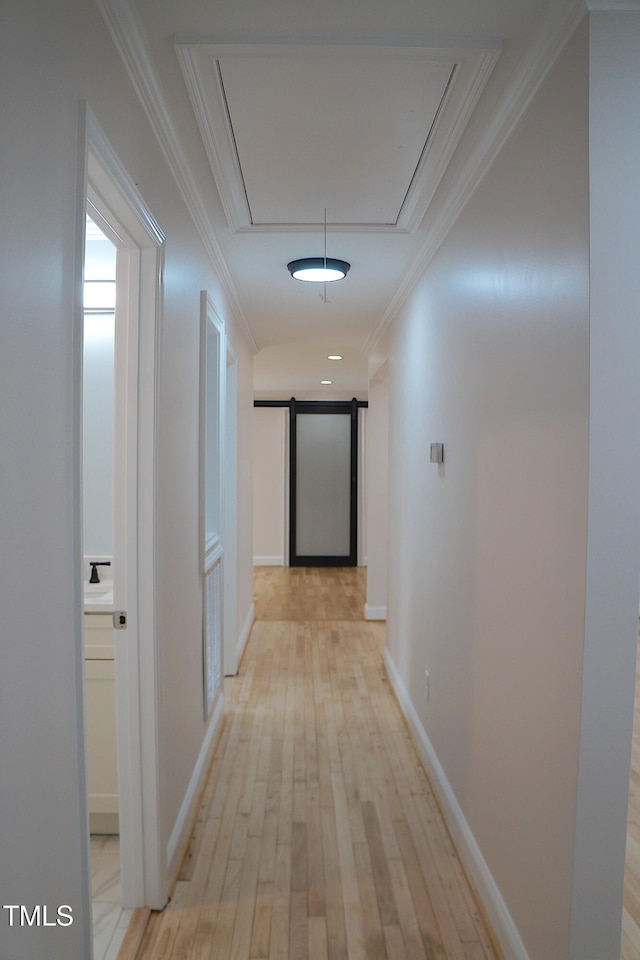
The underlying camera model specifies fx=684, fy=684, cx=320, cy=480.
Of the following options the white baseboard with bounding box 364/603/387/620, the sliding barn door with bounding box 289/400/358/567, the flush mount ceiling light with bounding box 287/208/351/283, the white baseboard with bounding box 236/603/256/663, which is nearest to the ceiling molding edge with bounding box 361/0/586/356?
the flush mount ceiling light with bounding box 287/208/351/283

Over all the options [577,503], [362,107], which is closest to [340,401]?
[362,107]

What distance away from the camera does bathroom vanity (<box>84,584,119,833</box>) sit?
8.41 feet

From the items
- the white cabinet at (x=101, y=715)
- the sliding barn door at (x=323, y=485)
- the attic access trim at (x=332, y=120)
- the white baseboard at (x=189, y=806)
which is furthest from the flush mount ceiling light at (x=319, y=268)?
the sliding barn door at (x=323, y=485)

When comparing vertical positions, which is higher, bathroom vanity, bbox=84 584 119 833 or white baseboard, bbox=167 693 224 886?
bathroom vanity, bbox=84 584 119 833

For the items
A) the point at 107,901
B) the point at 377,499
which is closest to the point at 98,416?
the point at 107,901

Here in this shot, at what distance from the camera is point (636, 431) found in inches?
57.2

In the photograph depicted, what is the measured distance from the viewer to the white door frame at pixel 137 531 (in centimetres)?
204

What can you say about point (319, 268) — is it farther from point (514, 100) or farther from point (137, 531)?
point (137, 531)

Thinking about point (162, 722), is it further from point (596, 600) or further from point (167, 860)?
point (596, 600)

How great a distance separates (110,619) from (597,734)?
1.76m

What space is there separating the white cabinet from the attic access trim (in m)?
1.75

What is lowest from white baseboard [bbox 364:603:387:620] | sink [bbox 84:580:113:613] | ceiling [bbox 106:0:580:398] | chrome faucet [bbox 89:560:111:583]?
white baseboard [bbox 364:603:387:620]

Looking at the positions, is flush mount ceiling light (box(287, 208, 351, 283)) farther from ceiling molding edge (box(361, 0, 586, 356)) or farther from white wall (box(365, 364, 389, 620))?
white wall (box(365, 364, 389, 620))

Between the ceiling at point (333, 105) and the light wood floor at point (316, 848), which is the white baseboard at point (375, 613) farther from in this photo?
the ceiling at point (333, 105)
